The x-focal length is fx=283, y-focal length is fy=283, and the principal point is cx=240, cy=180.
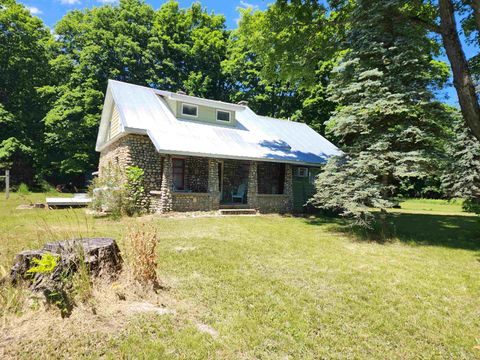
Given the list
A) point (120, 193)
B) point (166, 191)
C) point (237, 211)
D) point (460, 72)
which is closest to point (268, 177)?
point (237, 211)

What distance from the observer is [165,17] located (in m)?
29.7

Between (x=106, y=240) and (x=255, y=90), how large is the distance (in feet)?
91.9

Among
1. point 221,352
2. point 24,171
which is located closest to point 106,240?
point 221,352

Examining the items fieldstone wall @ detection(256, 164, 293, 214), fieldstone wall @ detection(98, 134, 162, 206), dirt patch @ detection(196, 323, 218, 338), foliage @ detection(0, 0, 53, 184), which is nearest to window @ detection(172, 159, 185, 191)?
fieldstone wall @ detection(98, 134, 162, 206)

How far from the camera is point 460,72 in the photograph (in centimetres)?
739

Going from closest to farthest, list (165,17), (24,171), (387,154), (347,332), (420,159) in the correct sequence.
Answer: (347,332) → (420,159) → (387,154) → (24,171) → (165,17)

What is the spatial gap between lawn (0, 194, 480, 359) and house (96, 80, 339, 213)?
5821mm

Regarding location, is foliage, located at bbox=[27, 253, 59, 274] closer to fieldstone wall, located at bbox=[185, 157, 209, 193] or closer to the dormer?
fieldstone wall, located at bbox=[185, 157, 209, 193]

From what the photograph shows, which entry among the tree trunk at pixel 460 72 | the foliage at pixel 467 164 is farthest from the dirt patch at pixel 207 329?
the foliage at pixel 467 164

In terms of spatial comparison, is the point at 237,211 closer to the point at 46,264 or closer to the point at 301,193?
the point at 301,193

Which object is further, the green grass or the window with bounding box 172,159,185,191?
the green grass

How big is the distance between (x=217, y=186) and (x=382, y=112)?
7.73m

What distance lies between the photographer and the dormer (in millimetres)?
15648

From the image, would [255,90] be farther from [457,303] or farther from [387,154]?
[457,303]
